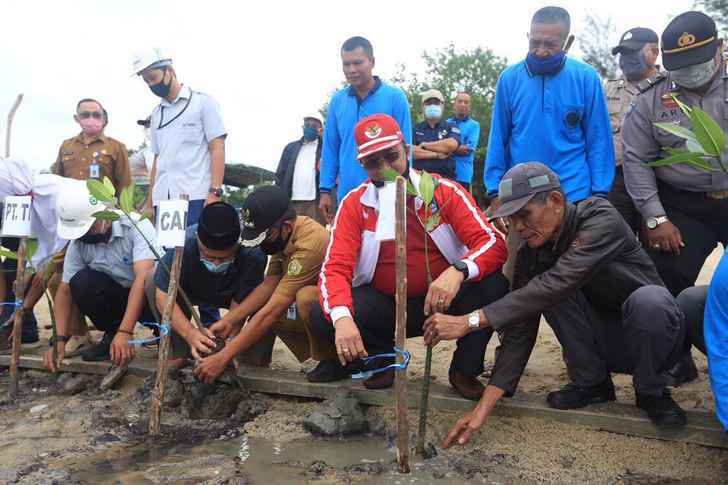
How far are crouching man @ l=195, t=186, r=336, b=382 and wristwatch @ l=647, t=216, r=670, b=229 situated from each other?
5.52 feet

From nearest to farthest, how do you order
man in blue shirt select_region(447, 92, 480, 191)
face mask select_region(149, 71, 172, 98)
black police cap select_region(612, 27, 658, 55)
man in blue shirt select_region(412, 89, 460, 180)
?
black police cap select_region(612, 27, 658, 55) → face mask select_region(149, 71, 172, 98) → man in blue shirt select_region(412, 89, 460, 180) → man in blue shirt select_region(447, 92, 480, 191)

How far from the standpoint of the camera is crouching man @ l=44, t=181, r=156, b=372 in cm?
407

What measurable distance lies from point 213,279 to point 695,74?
2.81m

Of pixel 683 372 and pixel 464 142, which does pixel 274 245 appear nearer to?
pixel 683 372

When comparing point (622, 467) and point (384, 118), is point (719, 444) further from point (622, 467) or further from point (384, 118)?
point (384, 118)

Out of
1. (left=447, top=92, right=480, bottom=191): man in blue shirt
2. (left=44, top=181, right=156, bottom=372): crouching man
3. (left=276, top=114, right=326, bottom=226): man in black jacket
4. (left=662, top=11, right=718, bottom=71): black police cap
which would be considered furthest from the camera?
(left=276, top=114, right=326, bottom=226): man in black jacket

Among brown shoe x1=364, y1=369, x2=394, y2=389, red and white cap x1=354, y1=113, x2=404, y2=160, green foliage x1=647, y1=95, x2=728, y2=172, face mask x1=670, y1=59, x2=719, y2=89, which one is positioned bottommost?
brown shoe x1=364, y1=369, x2=394, y2=389

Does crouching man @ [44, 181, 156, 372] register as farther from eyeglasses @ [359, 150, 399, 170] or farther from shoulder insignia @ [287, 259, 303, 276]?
eyeglasses @ [359, 150, 399, 170]

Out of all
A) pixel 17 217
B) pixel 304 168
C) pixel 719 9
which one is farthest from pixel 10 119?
pixel 719 9

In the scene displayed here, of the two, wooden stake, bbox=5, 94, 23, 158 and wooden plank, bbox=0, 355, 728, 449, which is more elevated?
wooden stake, bbox=5, 94, 23, 158

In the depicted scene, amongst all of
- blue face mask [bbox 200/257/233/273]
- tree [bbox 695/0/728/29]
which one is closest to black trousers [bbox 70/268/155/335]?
blue face mask [bbox 200/257/233/273]

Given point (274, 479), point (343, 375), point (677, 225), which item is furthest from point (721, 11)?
point (274, 479)

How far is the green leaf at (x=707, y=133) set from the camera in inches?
84.7

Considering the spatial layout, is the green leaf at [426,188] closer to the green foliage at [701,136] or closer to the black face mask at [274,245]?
the green foliage at [701,136]
